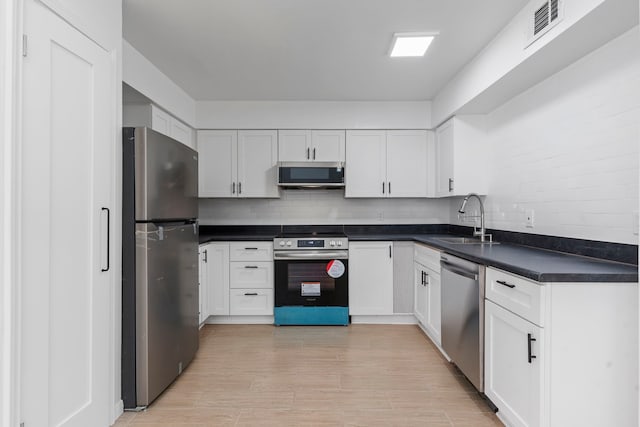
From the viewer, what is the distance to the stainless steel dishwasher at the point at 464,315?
222 centimetres

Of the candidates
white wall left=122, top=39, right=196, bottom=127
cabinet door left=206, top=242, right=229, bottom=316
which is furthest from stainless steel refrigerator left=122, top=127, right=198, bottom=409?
cabinet door left=206, top=242, right=229, bottom=316

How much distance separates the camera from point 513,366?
1.87 meters

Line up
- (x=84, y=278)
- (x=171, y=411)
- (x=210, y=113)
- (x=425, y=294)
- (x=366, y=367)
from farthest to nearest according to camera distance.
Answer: (x=210, y=113), (x=425, y=294), (x=366, y=367), (x=171, y=411), (x=84, y=278)

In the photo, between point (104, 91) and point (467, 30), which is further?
point (467, 30)

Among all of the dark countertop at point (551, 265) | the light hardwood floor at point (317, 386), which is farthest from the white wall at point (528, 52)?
the light hardwood floor at point (317, 386)

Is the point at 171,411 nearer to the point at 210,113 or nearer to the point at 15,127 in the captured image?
the point at 15,127

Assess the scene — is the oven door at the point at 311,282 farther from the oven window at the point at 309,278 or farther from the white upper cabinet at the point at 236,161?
the white upper cabinet at the point at 236,161

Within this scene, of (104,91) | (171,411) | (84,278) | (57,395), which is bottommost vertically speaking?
(171,411)

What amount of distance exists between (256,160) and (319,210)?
955mm

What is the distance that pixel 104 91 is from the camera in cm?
199

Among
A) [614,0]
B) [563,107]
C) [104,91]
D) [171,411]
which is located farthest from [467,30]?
[171,411]

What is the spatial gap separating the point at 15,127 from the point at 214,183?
110 inches

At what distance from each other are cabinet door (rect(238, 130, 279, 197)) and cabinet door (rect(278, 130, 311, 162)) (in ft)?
0.22

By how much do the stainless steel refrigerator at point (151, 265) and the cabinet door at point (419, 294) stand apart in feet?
7.06
